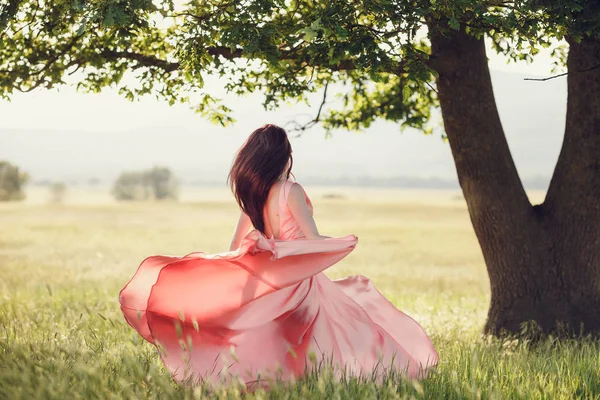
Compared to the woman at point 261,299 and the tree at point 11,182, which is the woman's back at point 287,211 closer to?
the woman at point 261,299

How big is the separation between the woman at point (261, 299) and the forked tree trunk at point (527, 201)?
339 cm

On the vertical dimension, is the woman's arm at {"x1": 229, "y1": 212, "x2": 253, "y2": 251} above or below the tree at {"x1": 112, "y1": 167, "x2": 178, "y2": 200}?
above

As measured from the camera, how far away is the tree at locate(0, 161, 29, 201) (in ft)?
199

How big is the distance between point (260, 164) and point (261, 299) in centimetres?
130

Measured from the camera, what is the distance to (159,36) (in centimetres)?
1108

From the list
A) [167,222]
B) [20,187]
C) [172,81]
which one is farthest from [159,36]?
[20,187]

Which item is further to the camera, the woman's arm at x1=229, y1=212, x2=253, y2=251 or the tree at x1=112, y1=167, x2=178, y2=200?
the tree at x1=112, y1=167, x2=178, y2=200

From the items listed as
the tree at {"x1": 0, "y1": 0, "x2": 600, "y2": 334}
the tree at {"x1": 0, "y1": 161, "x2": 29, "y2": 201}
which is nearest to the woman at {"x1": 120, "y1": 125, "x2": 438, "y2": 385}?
the tree at {"x1": 0, "y1": 0, "x2": 600, "y2": 334}

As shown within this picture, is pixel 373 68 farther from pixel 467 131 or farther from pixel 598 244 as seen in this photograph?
pixel 598 244

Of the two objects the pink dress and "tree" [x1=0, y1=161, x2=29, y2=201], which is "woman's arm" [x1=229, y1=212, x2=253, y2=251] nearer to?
the pink dress

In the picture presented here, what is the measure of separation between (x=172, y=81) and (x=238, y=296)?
4469mm

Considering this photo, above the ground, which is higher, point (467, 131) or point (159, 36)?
point (159, 36)

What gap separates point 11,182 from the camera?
61.0 metres

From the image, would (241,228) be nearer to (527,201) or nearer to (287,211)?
(287,211)
